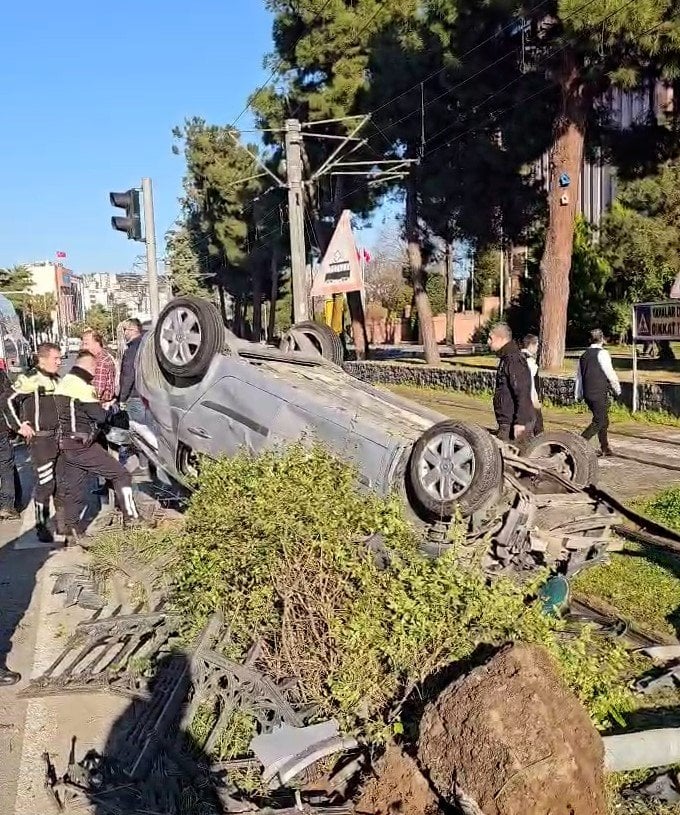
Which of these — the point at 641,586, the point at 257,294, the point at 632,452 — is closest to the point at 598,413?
the point at 632,452

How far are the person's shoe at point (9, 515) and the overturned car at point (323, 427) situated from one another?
230 centimetres

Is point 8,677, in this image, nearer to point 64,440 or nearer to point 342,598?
point 342,598

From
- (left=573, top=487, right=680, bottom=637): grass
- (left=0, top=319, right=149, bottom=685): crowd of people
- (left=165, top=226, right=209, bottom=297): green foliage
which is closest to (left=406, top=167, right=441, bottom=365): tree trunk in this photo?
(left=0, top=319, right=149, bottom=685): crowd of people

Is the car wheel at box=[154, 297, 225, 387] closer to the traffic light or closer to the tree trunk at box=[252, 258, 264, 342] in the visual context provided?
the traffic light

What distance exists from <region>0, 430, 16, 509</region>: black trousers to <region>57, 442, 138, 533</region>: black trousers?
4.57 ft

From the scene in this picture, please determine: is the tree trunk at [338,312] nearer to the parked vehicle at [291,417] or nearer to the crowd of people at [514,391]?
the crowd of people at [514,391]

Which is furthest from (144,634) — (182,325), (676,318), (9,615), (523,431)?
(676,318)

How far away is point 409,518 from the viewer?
527cm

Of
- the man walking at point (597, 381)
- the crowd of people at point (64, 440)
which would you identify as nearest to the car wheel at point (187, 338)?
the crowd of people at point (64, 440)

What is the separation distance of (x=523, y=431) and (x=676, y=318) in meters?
7.83

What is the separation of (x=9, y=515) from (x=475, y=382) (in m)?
14.5

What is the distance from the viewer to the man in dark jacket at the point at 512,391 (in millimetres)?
7680

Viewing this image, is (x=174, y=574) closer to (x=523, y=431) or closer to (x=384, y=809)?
(x=384, y=809)

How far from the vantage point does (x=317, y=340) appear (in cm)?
789
